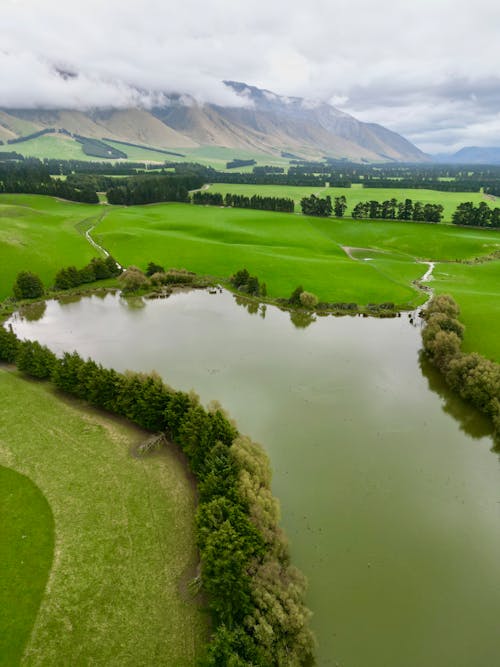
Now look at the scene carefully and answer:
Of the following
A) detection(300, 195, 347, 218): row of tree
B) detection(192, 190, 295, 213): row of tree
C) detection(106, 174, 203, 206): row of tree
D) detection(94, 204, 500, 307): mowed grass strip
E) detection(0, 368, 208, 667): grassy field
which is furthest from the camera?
detection(106, 174, 203, 206): row of tree

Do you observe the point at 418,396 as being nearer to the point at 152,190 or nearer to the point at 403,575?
the point at 403,575

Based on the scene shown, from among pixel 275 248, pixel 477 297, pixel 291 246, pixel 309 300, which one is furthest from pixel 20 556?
pixel 291 246

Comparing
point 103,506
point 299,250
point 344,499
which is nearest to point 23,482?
point 103,506

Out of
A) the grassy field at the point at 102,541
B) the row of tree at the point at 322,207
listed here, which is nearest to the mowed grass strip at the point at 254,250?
the row of tree at the point at 322,207

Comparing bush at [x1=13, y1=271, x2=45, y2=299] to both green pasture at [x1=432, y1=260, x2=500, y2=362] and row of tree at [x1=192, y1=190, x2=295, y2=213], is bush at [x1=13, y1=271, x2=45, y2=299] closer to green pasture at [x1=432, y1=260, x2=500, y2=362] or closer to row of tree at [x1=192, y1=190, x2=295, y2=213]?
green pasture at [x1=432, y1=260, x2=500, y2=362]

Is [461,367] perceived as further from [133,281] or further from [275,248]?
[275,248]

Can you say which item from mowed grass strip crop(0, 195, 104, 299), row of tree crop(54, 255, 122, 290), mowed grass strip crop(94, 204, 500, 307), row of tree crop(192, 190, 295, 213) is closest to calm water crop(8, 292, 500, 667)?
row of tree crop(54, 255, 122, 290)
